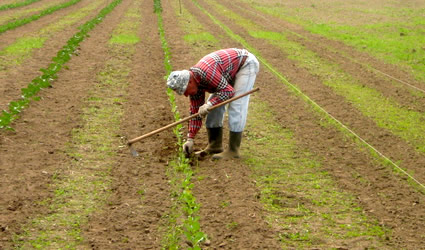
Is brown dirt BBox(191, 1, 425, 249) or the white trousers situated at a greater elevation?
the white trousers

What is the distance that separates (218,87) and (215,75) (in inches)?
6.4

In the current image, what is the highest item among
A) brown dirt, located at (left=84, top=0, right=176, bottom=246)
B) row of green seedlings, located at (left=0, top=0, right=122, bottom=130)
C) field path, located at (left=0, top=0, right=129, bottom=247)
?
Result: row of green seedlings, located at (left=0, top=0, right=122, bottom=130)

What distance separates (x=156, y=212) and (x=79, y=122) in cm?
315

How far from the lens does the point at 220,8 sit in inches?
962

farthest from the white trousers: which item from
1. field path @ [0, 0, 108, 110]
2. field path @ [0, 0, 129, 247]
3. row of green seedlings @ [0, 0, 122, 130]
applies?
field path @ [0, 0, 108, 110]

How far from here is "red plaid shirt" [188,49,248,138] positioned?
5.58 m

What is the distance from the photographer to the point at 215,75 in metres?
5.59

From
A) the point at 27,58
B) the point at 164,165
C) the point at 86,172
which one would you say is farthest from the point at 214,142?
the point at 27,58

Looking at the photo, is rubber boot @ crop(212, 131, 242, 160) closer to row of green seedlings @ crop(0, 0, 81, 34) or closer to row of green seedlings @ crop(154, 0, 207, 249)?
row of green seedlings @ crop(154, 0, 207, 249)

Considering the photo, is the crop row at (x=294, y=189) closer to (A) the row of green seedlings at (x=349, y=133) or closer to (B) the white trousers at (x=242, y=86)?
(B) the white trousers at (x=242, y=86)

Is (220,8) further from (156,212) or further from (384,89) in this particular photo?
(156,212)

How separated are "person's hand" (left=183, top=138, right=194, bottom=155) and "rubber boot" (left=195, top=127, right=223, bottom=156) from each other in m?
0.32

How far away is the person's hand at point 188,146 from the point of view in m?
6.17

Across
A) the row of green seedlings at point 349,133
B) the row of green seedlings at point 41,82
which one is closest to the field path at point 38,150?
the row of green seedlings at point 41,82
